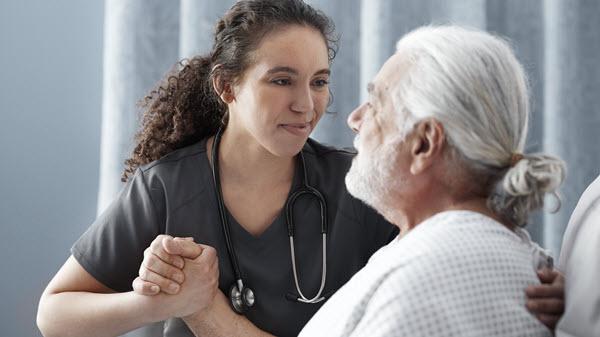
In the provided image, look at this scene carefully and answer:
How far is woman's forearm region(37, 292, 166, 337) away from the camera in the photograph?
150 centimetres

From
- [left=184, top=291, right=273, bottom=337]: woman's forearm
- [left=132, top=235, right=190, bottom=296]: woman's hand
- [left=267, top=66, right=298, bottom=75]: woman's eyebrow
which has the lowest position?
[left=184, top=291, right=273, bottom=337]: woman's forearm

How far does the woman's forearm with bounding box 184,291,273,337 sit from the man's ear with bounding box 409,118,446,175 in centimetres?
57

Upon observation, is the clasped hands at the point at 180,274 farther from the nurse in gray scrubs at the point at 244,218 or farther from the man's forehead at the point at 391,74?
the man's forehead at the point at 391,74

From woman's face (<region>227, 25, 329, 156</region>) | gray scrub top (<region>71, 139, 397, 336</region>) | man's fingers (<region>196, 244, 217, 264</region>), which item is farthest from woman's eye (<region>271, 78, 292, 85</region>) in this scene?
man's fingers (<region>196, 244, 217, 264</region>)

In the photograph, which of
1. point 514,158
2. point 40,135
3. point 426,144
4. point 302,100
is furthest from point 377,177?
point 40,135

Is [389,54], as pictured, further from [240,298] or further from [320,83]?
[240,298]

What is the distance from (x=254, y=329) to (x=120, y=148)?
2.11ft

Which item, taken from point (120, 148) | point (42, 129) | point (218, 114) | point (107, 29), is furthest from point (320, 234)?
point (42, 129)

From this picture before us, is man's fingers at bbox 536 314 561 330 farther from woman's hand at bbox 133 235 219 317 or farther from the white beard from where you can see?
woman's hand at bbox 133 235 219 317

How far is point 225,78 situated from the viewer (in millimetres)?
1636

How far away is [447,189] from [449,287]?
20 centimetres

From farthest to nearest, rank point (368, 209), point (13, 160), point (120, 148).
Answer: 1. point (13, 160)
2. point (120, 148)
3. point (368, 209)

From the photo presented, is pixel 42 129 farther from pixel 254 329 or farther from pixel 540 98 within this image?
pixel 540 98

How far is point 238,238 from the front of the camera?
1611mm
